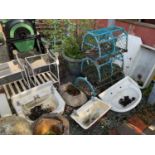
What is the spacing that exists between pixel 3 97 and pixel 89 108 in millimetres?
1507

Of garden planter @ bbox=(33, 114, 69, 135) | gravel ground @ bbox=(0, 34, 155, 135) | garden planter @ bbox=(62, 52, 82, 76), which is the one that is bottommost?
gravel ground @ bbox=(0, 34, 155, 135)

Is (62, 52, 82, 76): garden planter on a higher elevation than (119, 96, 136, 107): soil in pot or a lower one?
higher

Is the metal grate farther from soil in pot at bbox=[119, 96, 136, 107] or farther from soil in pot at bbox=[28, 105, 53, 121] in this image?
soil in pot at bbox=[119, 96, 136, 107]

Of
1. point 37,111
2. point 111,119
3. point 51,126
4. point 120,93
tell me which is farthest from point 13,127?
point 120,93

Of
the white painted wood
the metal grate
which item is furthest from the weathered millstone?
the metal grate

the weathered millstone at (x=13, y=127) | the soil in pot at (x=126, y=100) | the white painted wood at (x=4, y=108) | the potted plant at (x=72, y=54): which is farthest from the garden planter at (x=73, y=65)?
the weathered millstone at (x=13, y=127)

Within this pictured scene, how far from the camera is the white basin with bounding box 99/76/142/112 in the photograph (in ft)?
10.9

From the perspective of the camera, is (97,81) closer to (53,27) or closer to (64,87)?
(64,87)

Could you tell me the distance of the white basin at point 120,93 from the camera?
3.33 metres

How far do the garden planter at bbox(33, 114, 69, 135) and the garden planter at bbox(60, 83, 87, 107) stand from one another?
115 centimetres

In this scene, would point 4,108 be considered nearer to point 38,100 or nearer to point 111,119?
point 38,100

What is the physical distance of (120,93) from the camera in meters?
3.54

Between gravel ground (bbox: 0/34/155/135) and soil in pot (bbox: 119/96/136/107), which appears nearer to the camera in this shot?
gravel ground (bbox: 0/34/155/135)

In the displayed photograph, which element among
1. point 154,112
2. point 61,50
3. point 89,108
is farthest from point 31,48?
point 154,112
